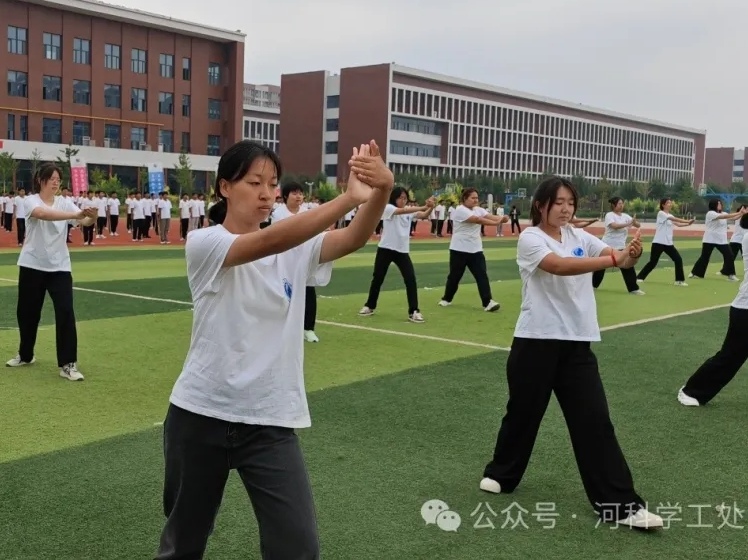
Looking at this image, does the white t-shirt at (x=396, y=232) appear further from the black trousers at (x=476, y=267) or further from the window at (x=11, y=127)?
the window at (x=11, y=127)

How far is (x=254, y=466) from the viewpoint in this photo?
9.52 feet

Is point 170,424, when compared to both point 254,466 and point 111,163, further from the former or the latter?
point 111,163

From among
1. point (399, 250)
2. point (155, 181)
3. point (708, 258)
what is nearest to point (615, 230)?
point (708, 258)

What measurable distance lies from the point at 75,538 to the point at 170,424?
1.40 meters

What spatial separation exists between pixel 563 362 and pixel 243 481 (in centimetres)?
226

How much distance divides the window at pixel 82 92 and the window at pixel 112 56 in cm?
205

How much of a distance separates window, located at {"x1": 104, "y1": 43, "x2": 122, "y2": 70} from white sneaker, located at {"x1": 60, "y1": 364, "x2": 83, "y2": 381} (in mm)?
57548

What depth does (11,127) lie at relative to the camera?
56.3m

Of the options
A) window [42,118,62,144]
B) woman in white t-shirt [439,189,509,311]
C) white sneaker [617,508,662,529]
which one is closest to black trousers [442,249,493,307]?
woman in white t-shirt [439,189,509,311]

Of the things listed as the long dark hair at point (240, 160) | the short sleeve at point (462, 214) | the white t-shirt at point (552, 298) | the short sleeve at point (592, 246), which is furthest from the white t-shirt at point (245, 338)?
the short sleeve at point (462, 214)

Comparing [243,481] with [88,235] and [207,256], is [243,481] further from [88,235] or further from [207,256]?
[88,235]

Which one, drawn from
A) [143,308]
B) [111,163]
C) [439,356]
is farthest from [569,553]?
[111,163]

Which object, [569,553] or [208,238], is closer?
[208,238]

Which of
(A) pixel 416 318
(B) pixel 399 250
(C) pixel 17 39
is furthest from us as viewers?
(C) pixel 17 39
